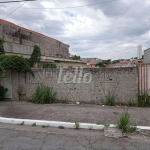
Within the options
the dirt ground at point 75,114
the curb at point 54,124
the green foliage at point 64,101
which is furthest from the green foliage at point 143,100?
the green foliage at point 64,101

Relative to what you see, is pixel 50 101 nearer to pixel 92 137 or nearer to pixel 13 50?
pixel 92 137

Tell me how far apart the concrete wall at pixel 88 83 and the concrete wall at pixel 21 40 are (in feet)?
13.5

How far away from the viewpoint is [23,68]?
26.6ft

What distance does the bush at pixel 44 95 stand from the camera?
7.80 m

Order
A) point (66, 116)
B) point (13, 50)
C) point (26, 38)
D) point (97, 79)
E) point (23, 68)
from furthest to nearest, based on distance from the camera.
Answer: point (26, 38) → point (13, 50) → point (23, 68) → point (97, 79) → point (66, 116)

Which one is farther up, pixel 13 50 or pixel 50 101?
pixel 13 50

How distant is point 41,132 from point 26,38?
34.4 feet

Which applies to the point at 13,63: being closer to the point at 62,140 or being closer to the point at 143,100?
the point at 62,140

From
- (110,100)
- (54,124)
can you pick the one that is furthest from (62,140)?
(110,100)

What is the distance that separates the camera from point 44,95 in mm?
7805

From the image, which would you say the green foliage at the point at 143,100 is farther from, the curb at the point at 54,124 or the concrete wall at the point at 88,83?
the curb at the point at 54,124

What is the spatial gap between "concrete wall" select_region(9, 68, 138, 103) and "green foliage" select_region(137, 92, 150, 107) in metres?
0.28

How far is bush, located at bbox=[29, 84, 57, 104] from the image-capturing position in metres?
7.80

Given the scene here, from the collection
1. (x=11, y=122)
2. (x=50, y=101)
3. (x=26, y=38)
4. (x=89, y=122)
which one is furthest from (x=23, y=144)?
(x=26, y=38)
